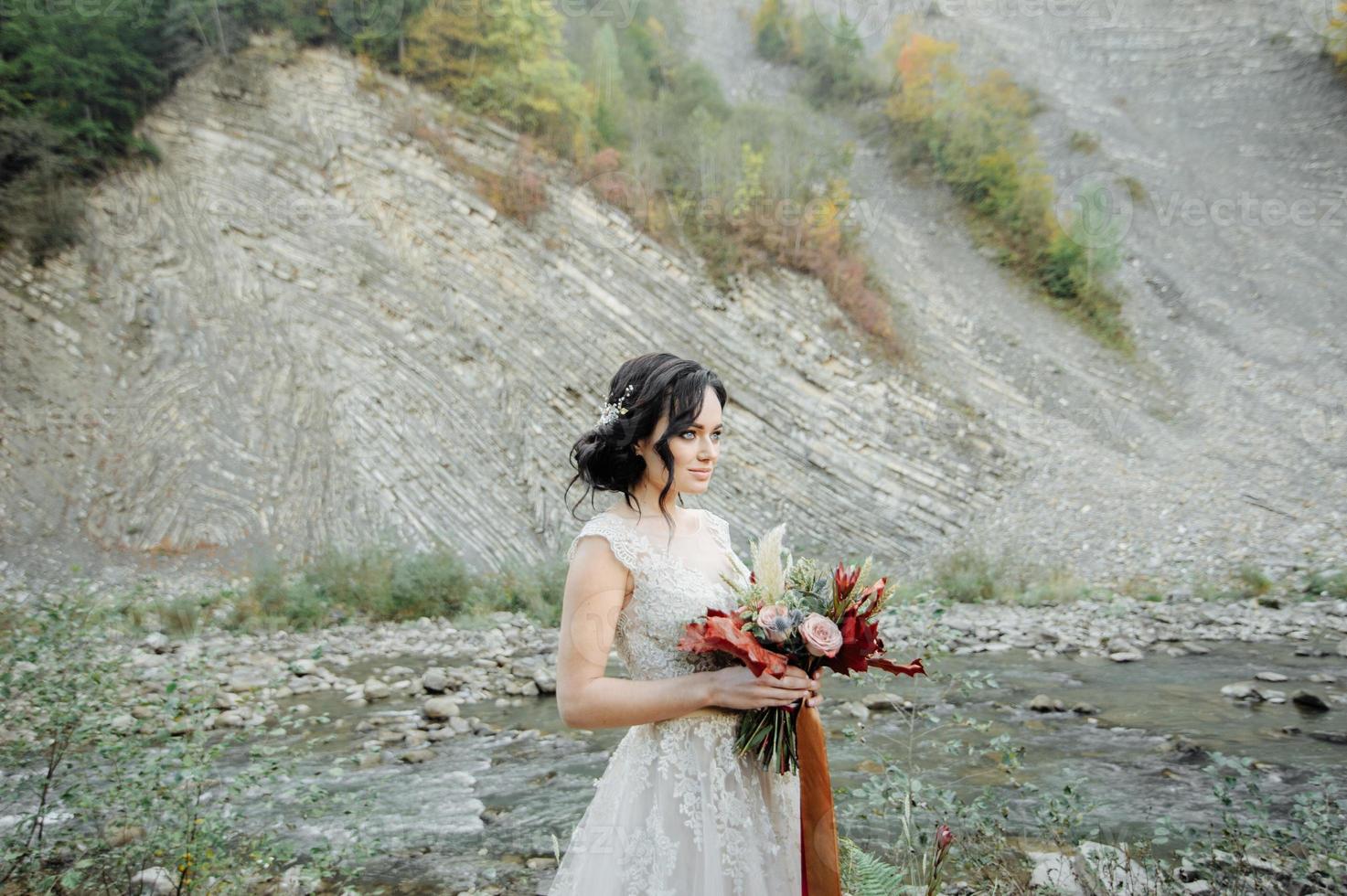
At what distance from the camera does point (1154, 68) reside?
77.4 feet

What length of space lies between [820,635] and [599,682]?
50 cm

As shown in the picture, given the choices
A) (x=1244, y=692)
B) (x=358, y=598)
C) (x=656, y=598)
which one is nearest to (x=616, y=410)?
(x=656, y=598)

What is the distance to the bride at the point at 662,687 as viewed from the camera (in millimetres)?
1766

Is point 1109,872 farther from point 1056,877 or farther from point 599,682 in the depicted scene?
point 599,682

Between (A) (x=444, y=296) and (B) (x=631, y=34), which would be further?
(B) (x=631, y=34)

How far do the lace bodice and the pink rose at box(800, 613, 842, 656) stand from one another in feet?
1.02

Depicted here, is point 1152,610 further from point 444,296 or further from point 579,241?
point 444,296

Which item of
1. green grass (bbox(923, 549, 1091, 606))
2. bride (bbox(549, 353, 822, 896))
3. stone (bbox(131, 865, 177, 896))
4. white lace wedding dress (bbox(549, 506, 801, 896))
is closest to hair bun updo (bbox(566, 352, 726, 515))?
bride (bbox(549, 353, 822, 896))

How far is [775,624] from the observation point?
5.50 feet

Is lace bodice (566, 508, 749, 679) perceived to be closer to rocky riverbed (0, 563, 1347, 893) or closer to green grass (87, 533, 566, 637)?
rocky riverbed (0, 563, 1347, 893)

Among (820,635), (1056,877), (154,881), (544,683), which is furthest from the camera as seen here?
(544,683)

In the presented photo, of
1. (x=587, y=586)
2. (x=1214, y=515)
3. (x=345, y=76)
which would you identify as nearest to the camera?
(x=587, y=586)

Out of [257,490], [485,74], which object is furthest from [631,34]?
[257,490]

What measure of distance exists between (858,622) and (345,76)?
1700cm
